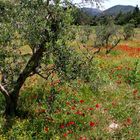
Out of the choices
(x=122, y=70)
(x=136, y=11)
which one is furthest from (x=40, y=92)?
(x=136, y=11)

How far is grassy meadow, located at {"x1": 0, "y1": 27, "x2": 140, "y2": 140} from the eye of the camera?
39.1 feet

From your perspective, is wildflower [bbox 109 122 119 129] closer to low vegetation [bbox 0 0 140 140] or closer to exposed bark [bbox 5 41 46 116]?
low vegetation [bbox 0 0 140 140]

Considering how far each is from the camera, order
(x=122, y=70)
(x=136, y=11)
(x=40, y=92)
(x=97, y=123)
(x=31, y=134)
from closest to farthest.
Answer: (x=31, y=134) < (x=97, y=123) < (x=40, y=92) < (x=122, y=70) < (x=136, y=11)

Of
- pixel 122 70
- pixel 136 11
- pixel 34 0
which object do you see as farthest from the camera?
pixel 136 11

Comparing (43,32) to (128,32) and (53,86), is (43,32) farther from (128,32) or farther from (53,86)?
(128,32)

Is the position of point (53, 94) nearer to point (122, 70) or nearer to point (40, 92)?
point (40, 92)

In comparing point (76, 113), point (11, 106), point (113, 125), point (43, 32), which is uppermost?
point (43, 32)

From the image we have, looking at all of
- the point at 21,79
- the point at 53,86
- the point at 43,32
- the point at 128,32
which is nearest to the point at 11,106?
the point at 21,79

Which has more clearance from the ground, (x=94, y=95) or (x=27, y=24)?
(x=27, y=24)

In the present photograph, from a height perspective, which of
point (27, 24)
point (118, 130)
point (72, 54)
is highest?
point (27, 24)

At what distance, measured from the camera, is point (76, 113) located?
1297 centimetres

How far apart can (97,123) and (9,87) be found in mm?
3108

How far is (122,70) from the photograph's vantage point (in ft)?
64.0

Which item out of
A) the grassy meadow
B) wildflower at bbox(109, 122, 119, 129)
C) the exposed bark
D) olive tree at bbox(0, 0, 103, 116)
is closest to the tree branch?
olive tree at bbox(0, 0, 103, 116)
